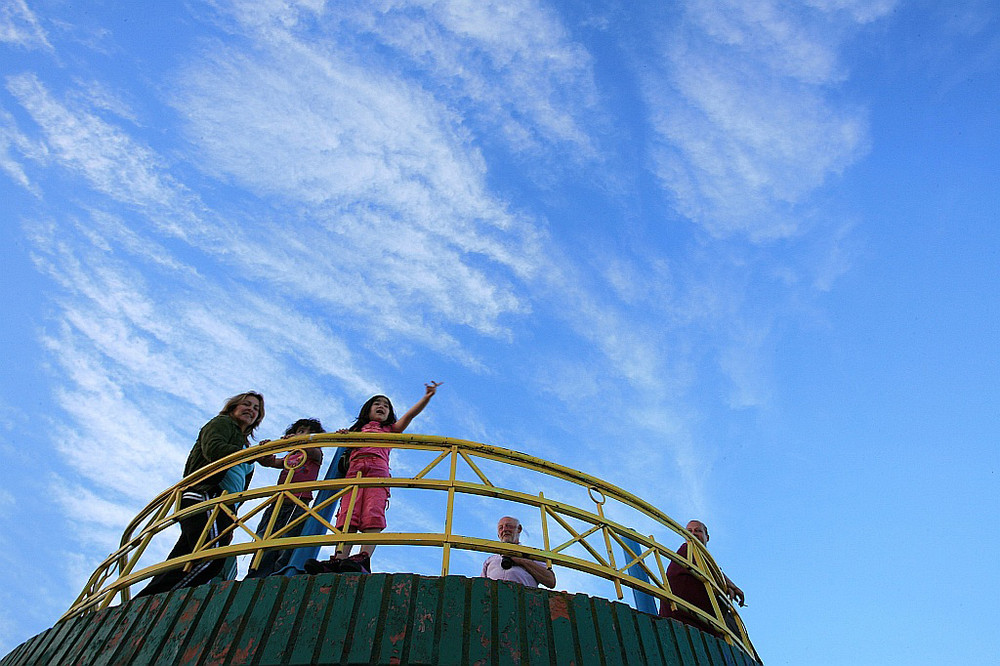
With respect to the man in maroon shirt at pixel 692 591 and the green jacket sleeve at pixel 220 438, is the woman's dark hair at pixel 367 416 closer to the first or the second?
A: the green jacket sleeve at pixel 220 438

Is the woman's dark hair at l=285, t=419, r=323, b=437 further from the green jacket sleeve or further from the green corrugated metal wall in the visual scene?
the green corrugated metal wall

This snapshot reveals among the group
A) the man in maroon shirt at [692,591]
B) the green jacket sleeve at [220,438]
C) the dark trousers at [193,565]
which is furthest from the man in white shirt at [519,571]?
the green jacket sleeve at [220,438]

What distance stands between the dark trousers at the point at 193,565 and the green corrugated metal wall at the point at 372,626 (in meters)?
0.46

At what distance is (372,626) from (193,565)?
1706mm

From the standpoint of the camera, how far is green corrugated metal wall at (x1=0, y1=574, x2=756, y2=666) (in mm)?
3262

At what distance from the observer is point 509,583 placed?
365cm

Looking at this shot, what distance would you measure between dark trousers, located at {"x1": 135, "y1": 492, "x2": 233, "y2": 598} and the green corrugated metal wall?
46 cm

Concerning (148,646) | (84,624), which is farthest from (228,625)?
(84,624)

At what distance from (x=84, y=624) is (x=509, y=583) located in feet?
8.58

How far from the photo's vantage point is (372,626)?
3.32 m

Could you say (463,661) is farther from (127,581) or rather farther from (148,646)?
(127,581)

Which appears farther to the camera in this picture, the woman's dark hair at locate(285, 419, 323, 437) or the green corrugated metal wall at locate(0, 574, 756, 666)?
the woman's dark hair at locate(285, 419, 323, 437)

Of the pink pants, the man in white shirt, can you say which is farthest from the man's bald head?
the pink pants

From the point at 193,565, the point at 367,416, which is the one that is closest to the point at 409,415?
the point at 367,416
